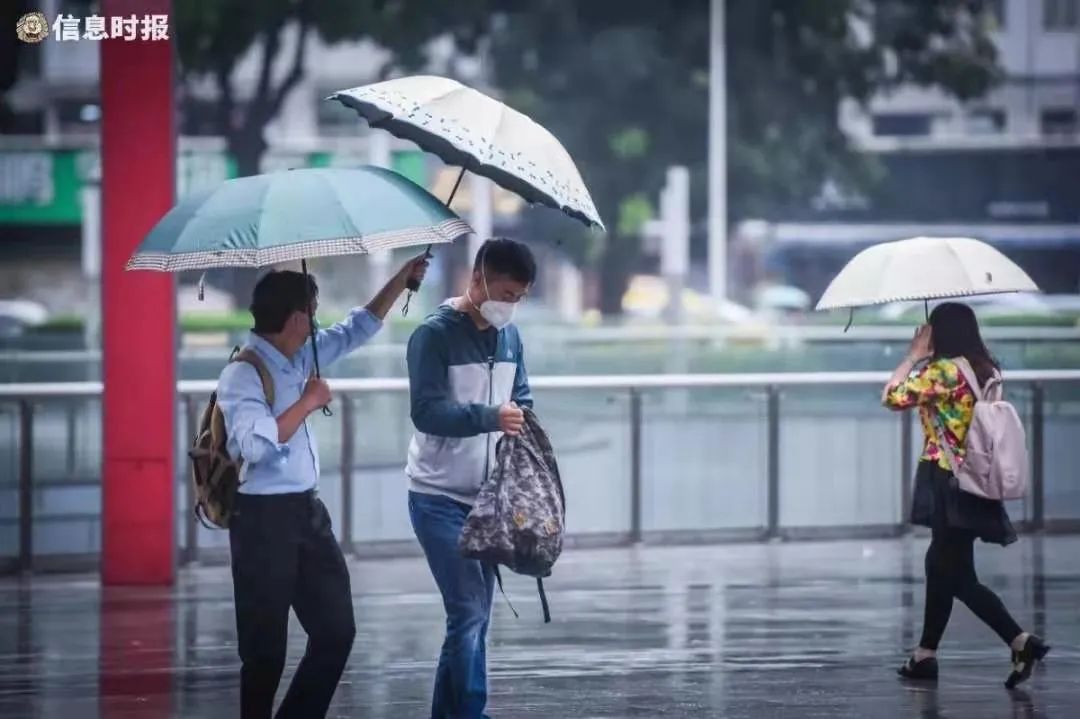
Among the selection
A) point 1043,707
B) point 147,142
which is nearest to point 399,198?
point 1043,707

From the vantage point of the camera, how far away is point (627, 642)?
934 centimetres

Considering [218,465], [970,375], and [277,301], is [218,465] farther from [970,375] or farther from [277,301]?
[970,375]

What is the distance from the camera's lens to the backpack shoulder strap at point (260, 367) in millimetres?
6176

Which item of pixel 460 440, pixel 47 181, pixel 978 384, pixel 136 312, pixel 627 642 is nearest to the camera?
pixel 460 440

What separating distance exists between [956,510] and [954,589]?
363 millimetres

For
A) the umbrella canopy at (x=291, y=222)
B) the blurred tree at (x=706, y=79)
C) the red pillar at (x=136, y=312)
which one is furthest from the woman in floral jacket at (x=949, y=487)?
the blurred tree at (x=706, y=79)

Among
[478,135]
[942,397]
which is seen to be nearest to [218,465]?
[478,135]

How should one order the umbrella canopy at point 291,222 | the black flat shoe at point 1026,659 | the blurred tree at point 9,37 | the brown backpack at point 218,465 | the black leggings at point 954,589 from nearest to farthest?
the umbrella canopy at point 291,222
the brown backpack at point 218,465
the black flat shoe at point 1026,659
the black leggings at point 954,589
the blurred tree at point 9,37

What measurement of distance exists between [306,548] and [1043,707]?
10.3ft

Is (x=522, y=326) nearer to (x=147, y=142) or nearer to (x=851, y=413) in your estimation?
(x=851, y=413)

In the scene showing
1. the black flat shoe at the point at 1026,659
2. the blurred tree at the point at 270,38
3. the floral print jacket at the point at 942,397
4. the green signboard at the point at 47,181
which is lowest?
the black flat shoe at the point at 1026,659

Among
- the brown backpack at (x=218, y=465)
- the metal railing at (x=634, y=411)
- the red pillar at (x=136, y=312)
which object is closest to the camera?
the brown backpack at (x=218, y=465)

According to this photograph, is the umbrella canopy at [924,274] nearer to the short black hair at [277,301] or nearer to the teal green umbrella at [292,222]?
the teal green umbrella at [292,222]

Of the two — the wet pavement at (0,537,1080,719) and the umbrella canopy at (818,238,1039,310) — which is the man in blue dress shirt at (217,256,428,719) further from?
the umbrella canopy at (818,238,1039,310)
